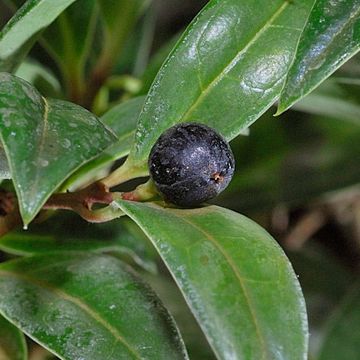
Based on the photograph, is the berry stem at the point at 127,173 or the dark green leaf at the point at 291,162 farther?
the dark green leaf at the point at 291,162

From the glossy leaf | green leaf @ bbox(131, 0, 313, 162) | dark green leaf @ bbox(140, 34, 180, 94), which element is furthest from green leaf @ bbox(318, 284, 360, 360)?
the glossy leaf

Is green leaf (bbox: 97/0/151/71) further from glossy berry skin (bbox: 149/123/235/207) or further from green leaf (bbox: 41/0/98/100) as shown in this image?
glossy berry skin (bbox: 149/123/235/207)

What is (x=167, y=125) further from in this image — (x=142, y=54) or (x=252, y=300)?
(x=142, y=54)

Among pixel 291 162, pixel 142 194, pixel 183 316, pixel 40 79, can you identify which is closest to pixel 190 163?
pixel 142 194

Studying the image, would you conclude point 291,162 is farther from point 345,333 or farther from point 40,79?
point 40,79

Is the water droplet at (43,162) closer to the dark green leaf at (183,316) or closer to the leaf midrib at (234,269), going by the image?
the leaf midrib at (234,269)

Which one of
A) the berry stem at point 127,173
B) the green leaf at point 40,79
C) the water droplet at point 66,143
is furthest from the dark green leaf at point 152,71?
the water droplet at point 66,143
